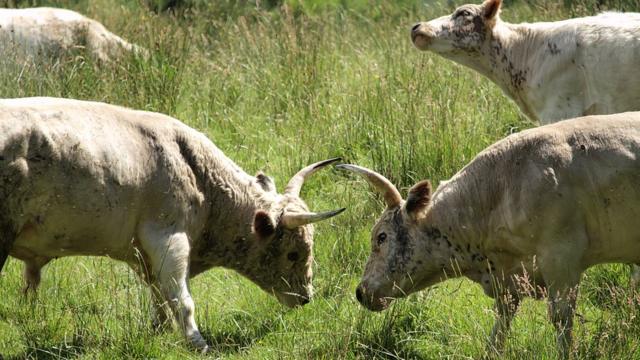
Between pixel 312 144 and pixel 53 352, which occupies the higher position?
pixel 312 144

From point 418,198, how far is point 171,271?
5.47ft

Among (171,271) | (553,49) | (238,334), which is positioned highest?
(553,49)

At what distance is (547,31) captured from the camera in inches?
445

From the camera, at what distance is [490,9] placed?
38.3ft

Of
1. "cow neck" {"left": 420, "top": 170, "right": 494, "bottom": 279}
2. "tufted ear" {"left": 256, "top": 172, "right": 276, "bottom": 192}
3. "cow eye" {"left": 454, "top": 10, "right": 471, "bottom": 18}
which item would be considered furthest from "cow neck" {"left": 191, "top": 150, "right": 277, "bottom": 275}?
"cow eye" {"left": 454, "top": 10, "right": 471, "bottom": 18}

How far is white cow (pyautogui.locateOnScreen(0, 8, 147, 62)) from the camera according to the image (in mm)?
13336

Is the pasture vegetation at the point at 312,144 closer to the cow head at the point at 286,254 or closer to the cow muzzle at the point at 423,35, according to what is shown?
the cow head at the point at 286,254

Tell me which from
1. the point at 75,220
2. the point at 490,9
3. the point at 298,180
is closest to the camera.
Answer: the point at 75,220

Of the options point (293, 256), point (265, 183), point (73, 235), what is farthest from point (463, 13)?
point (73, 235)

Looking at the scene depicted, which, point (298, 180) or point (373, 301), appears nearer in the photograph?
point (373, 301)

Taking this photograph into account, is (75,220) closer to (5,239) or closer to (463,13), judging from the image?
(5,239)

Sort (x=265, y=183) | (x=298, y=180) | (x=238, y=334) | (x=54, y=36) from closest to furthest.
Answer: (x=238, y=334)
(x=265, y=183)
(x=298, y=180)
(x=54, y=36)

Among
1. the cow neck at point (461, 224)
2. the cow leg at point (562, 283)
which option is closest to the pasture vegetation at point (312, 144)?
the cow leg at point (562, 283)

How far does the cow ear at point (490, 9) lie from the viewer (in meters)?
11.6
